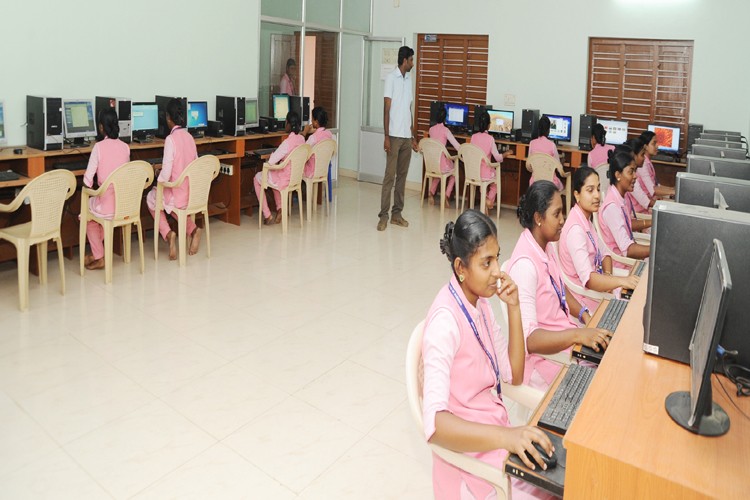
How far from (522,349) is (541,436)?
1.78 ft

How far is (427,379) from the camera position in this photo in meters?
1.75

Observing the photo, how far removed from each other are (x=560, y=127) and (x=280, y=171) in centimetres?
346

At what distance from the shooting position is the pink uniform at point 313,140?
7.05 metres

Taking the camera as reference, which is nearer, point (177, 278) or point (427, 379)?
point (427, 379)

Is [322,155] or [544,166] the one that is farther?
[544,166]

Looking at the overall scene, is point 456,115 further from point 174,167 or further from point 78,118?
point 78,118

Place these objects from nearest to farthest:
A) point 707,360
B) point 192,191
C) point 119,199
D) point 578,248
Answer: point 707,360 < point 578,248 < point 119,199 < point 192,191

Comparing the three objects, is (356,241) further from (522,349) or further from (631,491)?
(631,491)

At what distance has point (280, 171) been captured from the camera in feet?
21.7

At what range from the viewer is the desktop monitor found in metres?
1.35

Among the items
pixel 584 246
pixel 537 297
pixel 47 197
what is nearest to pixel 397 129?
pixel 47 197

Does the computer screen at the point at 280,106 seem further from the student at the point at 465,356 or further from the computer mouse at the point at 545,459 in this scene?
the computer mouse at the point at 545,459

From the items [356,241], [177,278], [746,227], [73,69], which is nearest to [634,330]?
[746,227]

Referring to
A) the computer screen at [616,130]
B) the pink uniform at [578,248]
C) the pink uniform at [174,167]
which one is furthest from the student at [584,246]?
the computer screen at [616,130]
